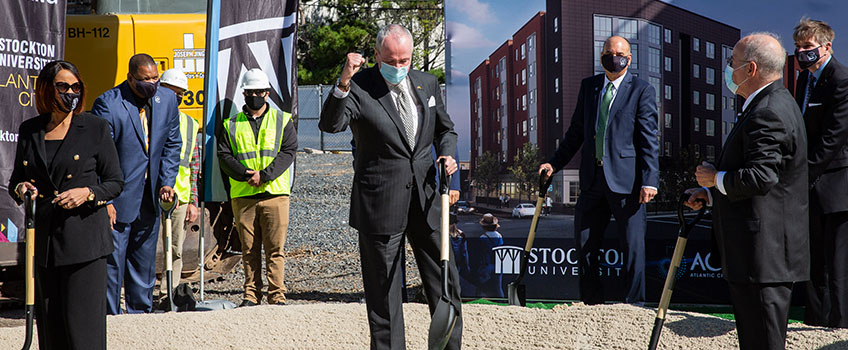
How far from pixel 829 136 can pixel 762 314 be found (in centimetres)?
178

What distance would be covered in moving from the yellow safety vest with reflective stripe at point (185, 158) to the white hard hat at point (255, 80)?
524 millimetres

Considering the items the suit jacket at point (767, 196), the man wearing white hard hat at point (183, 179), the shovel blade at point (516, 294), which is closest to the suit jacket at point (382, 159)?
the suit jacket at point (767, 196)

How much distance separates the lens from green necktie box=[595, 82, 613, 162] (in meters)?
4.99

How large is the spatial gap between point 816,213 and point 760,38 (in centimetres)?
194

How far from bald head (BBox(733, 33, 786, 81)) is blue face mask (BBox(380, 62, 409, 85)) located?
1.44m

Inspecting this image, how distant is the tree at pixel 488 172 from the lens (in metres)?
6.09

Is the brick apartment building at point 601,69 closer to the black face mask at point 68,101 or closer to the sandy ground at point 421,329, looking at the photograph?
the sandy ground at point 421,329

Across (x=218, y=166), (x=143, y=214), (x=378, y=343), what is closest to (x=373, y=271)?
(x=378, y=343)

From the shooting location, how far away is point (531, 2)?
5.86m

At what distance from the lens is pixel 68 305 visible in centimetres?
343

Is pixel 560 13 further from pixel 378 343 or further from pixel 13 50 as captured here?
pixel 13 50

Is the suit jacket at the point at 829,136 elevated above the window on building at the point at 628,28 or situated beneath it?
situated beneath

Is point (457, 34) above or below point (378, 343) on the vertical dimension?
above

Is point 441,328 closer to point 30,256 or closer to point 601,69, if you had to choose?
point 30,256
